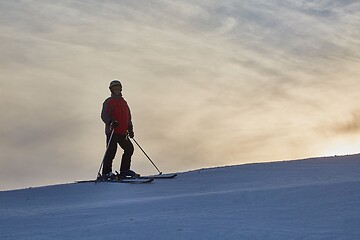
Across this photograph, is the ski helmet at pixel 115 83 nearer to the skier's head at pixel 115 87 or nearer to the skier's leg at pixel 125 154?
the skier's head at pixel 115 87

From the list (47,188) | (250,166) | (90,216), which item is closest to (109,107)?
(47,188)

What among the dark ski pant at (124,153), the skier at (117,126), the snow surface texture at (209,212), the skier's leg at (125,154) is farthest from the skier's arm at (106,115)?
the snow surface texture at (209,212)

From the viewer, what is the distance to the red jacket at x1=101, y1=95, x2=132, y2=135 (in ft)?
41.0

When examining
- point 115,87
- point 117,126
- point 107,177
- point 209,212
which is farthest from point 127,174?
point 209,212

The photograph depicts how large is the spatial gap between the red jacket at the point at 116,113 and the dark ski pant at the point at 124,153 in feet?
0.44

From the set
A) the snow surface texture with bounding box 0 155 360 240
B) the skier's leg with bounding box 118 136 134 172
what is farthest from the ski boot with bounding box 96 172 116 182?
the snow surface texture with bounding box 0 155 360 240

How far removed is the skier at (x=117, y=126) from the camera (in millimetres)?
12477

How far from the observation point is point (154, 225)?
5.66m

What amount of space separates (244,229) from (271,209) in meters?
0.96

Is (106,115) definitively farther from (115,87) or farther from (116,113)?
(115,87)

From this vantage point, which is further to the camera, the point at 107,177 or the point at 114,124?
the point at 114,124

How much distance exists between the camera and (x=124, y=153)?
1273cm

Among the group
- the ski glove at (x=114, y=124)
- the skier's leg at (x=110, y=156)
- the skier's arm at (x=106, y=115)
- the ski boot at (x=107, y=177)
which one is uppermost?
the skier's arm at (x=106, y=115)

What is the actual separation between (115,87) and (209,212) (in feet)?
21.6
